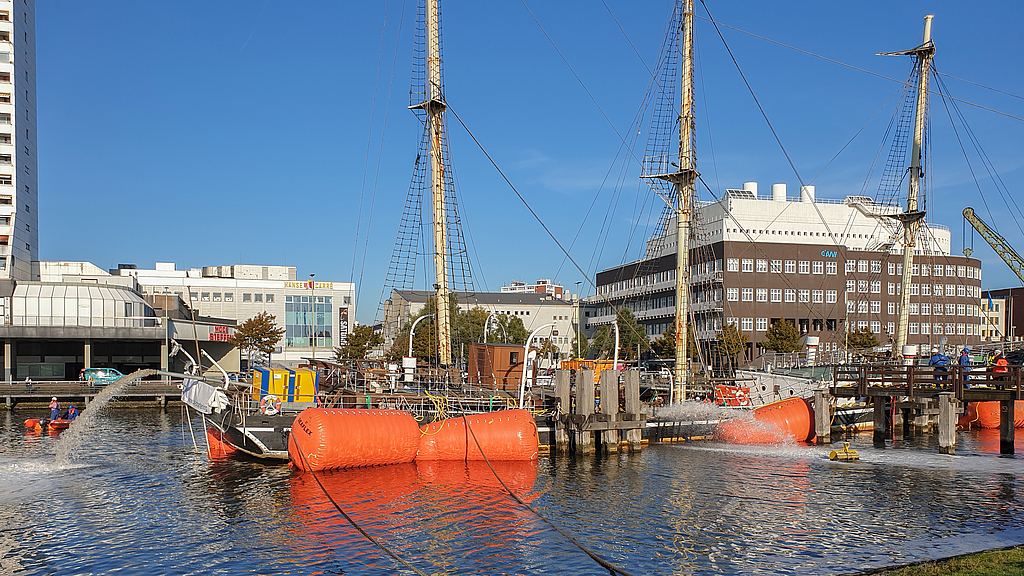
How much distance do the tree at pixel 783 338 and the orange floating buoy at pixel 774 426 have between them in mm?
55441

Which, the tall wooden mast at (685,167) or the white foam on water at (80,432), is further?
the tall wooden mast at (685,167)


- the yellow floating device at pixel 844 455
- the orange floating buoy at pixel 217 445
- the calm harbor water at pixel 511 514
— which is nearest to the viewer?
the calm harbor water at pixel 511 514

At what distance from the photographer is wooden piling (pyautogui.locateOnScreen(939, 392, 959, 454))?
37625 mm

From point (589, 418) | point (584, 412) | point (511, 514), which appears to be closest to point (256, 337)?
point (584, 412)

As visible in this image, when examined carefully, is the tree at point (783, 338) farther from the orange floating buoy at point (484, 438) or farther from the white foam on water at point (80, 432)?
the white foam on water at point (80, 432)

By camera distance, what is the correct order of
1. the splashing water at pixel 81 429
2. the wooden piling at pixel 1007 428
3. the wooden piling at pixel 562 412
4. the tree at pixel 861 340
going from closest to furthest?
1. the splashing water at pixel 81 429
2. the wooden piling at pixel 1007 428
3. the wooden piling at pixel 562 412
4. the tree at pixel 861 340

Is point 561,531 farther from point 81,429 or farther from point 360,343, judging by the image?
point 360,343

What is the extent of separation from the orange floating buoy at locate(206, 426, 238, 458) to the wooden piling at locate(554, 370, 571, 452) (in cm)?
1426

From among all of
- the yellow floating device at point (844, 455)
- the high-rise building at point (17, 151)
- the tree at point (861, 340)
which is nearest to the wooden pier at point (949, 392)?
the yellow floating device at point (844, 455)

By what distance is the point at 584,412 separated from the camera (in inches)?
1480

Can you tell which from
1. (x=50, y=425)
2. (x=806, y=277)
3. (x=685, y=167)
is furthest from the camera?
(x=806, y=277)

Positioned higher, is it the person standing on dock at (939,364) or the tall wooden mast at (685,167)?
the tall wooden mast at (685,167)

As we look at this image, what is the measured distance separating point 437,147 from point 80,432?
2480cm

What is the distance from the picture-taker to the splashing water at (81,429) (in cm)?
3256
